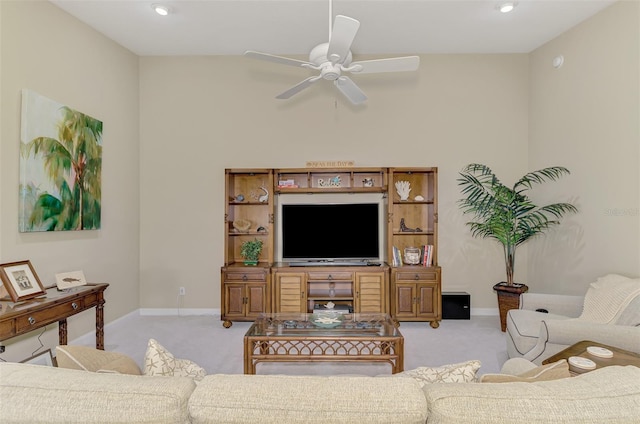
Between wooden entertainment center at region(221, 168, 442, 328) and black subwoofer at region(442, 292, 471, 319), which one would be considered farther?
black subwoofer at region(442, 292, 471, 319)

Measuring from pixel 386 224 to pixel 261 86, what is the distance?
2.56 metres

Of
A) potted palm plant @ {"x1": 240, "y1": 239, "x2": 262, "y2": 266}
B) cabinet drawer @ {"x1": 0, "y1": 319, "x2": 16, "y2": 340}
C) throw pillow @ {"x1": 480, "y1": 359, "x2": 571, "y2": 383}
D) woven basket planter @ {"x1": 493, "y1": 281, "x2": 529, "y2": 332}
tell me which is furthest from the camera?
potted palm plant @ {"x1": 240, "y1": 239, "x2": 262, "y2": 266}

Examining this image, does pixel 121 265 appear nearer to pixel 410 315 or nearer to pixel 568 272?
pixel 410 315

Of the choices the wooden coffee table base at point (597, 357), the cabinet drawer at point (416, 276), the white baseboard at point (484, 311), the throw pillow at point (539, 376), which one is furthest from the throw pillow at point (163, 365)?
the white baseboard at point (484, 311)

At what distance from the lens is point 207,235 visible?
15.6 feet

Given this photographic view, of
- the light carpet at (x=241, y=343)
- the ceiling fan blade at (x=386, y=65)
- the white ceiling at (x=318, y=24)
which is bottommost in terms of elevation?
the light carpet at (x=241, y=343)

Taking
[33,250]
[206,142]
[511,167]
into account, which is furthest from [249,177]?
[511,167]

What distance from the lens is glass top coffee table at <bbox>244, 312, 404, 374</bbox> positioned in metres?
2.56

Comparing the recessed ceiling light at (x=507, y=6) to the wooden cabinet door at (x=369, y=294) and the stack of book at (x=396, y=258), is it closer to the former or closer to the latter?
the stack of book at (x=396, y=258)

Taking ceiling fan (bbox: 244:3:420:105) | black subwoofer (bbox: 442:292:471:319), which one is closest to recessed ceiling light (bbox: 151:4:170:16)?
ceiling fan (bbox: 244:3:420:105)

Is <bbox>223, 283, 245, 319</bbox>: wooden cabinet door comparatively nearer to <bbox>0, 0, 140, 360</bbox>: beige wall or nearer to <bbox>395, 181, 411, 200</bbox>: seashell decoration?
<bbox>0, 0, 140, 360</bbox>: beige wall

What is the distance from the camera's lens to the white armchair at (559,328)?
2311 mm

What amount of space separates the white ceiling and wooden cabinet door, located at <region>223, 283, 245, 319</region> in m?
3.07

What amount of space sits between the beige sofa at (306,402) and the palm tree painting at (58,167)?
267 centimetres
